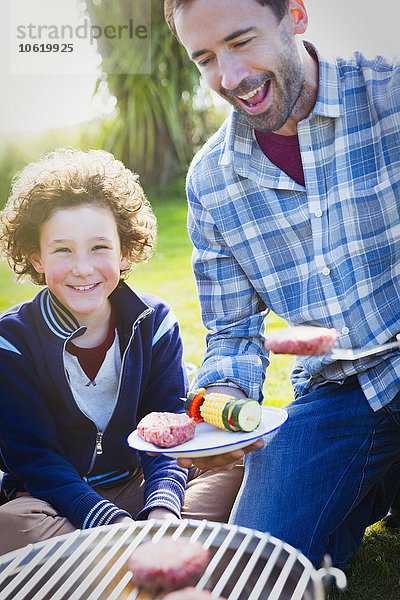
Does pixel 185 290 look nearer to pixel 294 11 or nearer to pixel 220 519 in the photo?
pixel 220 519

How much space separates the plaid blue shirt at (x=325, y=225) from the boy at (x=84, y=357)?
0.23 meters

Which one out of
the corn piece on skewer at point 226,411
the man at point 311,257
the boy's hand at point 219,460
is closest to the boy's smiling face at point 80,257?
the man at point 311,257

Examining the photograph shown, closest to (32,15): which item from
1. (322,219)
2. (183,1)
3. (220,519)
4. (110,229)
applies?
(183,1)

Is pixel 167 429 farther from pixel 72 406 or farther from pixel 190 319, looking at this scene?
pixel 190 319

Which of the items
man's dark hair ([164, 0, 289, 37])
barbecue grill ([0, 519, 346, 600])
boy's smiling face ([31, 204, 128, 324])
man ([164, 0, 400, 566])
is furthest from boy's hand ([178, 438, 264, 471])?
man's dark hair ([164, 0, 289, 37])

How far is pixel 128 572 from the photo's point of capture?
1464mm

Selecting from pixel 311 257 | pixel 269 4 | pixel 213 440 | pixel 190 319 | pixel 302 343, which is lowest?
pixel 213 440

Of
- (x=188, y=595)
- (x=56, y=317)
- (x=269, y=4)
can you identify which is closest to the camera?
(x=188, y=595)

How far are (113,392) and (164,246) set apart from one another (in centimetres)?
125

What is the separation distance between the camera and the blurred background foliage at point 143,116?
200 cm

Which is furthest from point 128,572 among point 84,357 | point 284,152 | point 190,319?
point 190,319

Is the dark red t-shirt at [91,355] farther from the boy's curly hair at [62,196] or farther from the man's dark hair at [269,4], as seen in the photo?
the man's dark hair at [269,4]

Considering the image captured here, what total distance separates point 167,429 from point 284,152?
86 centimetres

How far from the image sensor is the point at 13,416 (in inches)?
78.7
